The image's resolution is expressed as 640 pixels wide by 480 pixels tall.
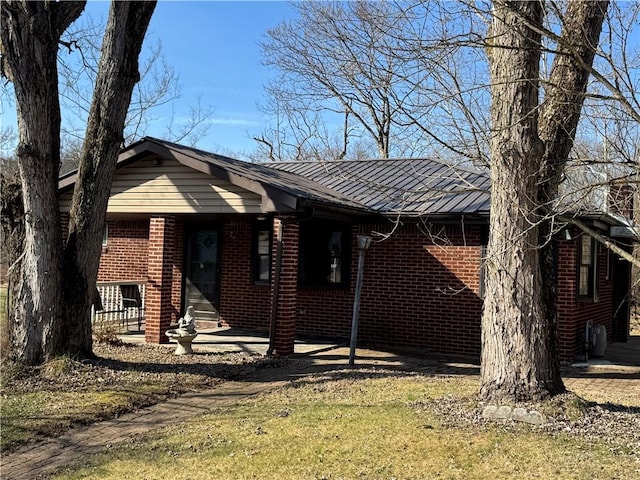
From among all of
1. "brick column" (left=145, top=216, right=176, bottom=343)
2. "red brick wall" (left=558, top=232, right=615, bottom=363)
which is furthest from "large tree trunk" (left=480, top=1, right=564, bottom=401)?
"brick column" (left=145, top=216, right=176, bottom=343)

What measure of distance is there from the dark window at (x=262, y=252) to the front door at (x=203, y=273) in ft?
3.39

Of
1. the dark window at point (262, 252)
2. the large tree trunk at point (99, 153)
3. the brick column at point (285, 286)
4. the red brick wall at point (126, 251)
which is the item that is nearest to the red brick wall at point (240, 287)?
the dark window at point (262, 252)

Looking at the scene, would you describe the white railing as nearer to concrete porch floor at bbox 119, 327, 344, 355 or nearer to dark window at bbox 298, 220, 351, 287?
concrete porch floor at bbox 119, 327, 344, 355

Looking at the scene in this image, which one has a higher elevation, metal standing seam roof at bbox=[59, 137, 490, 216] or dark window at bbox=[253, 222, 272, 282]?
metal standing seam roof at bbox=[59, 137, 490, 216]

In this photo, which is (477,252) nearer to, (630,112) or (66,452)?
(630,112)

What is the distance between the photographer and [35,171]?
846 centimetres

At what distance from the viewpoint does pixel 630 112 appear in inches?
196

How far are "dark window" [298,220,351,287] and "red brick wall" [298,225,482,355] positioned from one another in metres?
0.25

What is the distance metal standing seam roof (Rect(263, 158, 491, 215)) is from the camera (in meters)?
11.7

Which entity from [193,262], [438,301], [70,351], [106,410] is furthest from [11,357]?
[438,301]

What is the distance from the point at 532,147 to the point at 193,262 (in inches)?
388

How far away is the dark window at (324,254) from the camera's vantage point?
520 inches

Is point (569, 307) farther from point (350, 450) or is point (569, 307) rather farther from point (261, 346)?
point (350, 450)

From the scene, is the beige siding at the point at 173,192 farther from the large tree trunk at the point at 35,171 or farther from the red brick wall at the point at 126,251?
the red brick wall at the point at 126,251
